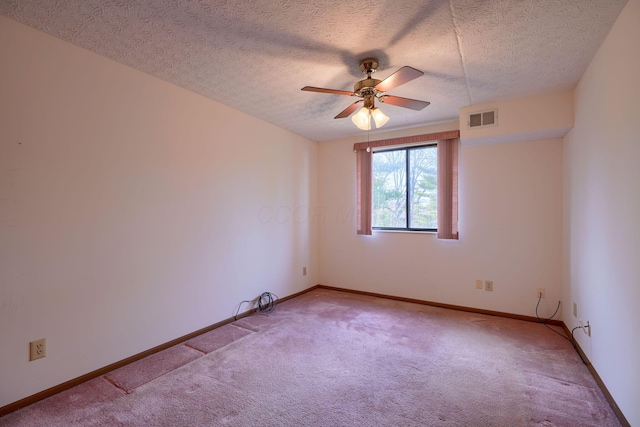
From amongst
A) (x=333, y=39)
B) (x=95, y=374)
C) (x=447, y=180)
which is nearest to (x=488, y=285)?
(x=447, y=180)

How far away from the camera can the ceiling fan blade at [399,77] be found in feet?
6.47

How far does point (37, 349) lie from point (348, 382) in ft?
6.90

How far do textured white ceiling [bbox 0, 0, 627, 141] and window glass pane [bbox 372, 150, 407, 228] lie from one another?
4.73ft

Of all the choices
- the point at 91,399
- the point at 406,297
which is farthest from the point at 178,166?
the point at 406,297

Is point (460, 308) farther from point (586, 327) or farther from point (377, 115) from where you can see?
point (377, 115)

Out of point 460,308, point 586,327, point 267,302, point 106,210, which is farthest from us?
point 267,302

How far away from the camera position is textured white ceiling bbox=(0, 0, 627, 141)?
1756mm

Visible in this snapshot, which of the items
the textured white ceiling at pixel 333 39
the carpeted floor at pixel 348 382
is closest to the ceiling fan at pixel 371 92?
the textured white ceiling at pixel 333 39

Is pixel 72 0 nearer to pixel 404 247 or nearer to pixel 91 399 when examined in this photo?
pixel 91 399

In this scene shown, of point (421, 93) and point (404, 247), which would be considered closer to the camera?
point (421, 93)

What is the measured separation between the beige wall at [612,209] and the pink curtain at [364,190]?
234 cm

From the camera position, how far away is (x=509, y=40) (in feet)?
6.79

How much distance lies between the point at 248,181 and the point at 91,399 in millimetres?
2394

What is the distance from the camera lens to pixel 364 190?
4.48 metres
